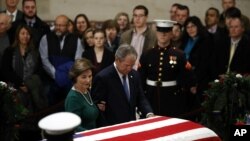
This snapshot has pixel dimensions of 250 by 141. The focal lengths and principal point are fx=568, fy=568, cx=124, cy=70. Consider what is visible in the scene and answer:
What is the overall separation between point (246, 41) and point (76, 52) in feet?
6.38

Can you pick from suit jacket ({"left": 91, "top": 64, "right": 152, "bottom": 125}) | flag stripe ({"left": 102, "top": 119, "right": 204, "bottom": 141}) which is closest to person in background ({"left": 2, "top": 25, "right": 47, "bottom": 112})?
suit jacket ({"left": 91, "top": 64, "right": 152, "bottom": 125})

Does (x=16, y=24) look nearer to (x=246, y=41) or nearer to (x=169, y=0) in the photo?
(x=246, y=41)

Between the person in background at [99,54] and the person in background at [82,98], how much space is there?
6.54 feet

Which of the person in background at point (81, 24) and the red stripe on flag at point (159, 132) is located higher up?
the person in background at point (81, 24)

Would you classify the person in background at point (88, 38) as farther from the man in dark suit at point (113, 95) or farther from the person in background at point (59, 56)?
the man in dark suit at point (113, 95)

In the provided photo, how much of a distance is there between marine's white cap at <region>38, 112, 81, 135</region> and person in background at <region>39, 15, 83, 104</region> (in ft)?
12.2

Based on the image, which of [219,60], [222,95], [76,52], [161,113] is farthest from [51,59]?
[222,95]

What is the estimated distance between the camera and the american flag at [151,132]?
3.80 m

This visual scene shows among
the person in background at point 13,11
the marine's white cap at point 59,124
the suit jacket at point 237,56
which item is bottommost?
the suit jacket at point 237,56

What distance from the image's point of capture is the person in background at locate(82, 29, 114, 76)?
6289 millimetres

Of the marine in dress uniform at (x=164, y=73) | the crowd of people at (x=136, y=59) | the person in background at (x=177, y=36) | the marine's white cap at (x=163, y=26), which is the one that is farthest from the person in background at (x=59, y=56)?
the marine's white cap at (x=163, y=26)

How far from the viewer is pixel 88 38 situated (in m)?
6.62

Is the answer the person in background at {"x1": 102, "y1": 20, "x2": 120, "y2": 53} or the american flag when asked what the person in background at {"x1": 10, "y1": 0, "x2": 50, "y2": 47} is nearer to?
the person in background at {"x1": 102, "y1": 20, "x2": 120, "y2": 53}

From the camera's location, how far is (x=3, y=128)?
16.1 feet
